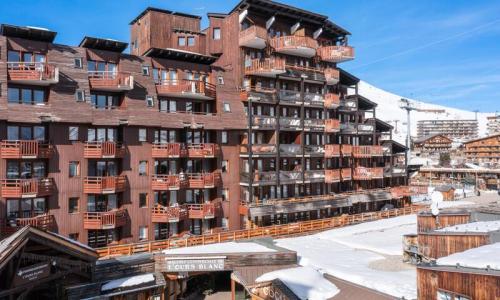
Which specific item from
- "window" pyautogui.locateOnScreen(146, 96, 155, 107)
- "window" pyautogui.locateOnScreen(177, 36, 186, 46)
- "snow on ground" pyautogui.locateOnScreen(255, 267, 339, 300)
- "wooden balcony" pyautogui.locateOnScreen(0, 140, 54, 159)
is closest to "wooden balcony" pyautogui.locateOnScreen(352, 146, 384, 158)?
"window" pyautogui.locateOnScreen(177, 36, 186, 46)

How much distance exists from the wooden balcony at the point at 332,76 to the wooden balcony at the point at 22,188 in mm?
29017

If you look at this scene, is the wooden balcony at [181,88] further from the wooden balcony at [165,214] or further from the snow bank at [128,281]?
the snow bank at [128,281]

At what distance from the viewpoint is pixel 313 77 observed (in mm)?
42406

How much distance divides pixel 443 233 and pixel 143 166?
69.5ft

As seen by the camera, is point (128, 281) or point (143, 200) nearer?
point (128, 281)

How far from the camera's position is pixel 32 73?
87.2ft

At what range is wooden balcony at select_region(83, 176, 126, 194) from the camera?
28.8m

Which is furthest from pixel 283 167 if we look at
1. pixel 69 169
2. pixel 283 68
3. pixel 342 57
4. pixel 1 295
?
pixel 1 295

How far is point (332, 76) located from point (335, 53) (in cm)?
238

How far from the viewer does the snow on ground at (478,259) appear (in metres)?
16.1

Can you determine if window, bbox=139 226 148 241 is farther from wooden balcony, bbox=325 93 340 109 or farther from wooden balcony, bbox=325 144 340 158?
wooden balcony, bbox=325 93 340 109

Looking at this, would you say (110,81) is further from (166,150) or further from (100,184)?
(100,184)

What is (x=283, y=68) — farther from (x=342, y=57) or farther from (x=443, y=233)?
(x=443, y=233)

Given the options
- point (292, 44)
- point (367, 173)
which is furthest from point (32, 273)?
point (367, 173)
